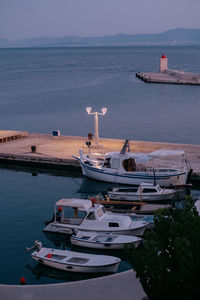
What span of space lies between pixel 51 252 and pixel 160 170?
12.3 m

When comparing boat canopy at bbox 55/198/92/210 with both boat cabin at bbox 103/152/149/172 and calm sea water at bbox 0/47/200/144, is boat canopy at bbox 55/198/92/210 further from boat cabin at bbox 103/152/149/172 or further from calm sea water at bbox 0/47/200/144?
calm sea water at bbox 0/47/200/144

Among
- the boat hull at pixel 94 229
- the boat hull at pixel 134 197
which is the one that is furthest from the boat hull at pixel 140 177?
the boat hull at pixel 94 229

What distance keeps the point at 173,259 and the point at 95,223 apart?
1028 cm

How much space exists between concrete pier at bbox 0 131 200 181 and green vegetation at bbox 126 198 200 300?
766 inches

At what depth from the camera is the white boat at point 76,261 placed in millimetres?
18891

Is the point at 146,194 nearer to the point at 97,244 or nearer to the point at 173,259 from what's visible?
the point at 97,244

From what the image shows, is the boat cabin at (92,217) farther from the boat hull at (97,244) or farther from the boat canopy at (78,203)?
the boat hull at (97,244)

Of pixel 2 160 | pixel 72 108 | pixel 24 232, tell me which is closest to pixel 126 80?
pixel 72 108

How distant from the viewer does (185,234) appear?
1198 cm

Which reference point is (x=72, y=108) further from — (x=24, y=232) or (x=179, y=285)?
(x=179, y=285)

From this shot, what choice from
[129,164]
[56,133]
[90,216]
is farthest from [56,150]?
[90,216]

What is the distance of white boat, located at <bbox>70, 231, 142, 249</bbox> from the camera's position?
2125cm

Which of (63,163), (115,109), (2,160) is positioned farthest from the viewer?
(115,109)

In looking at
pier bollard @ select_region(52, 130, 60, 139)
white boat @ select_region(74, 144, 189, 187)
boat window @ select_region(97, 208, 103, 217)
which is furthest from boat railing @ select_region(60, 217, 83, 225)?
pier bollard @ select_region(52, 130, 60, 139)
